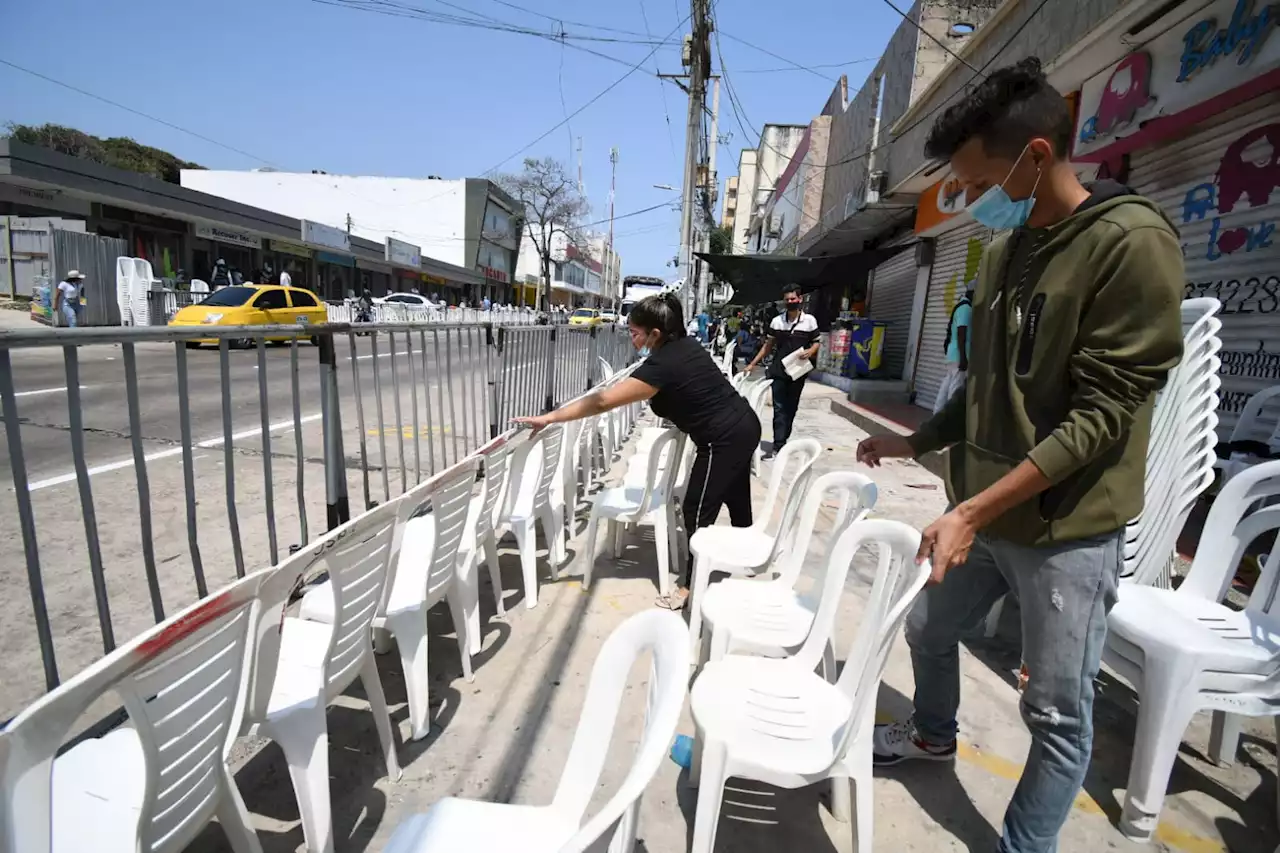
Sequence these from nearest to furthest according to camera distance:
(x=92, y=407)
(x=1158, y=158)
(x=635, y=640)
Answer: (x=635, y=640) < (x=1158, y=158) < (x=92, y=407)

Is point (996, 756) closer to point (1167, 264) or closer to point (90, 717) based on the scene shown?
point (1167, 264)

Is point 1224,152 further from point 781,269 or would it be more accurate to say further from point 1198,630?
point 781,269

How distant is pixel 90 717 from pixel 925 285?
1195 cm

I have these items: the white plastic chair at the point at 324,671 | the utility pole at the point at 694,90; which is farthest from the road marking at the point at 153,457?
the utility pole at the point at 694,90

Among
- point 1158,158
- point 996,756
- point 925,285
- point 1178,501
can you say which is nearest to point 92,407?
point 996,756

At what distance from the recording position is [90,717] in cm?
234

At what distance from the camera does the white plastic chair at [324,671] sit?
176 centimetres

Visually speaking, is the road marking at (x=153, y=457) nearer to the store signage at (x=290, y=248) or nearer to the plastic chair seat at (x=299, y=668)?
the plastic chair seat at (x=299, y=668)

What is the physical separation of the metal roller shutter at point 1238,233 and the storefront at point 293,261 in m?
29.7

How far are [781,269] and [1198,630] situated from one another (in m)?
13.7

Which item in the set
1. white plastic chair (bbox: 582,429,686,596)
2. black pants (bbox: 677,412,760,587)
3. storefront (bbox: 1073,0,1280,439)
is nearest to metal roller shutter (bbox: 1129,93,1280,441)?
storefront (bbox: 1073,0,1280,439)

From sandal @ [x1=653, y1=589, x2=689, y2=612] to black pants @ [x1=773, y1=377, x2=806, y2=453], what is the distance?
372 centimetres

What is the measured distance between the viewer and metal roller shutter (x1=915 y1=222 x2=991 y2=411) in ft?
30.7

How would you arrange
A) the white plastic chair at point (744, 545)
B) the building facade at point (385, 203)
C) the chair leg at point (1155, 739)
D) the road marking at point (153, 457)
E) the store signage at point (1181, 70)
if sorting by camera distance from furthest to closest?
1. the building facade at point (385, 203)
2. the road marking at point (153, 457)
3. the store signage at point (1181, 70)
4. the white plastic chair at point (744, 545)
5. the chair leg at point (1155, 739)
